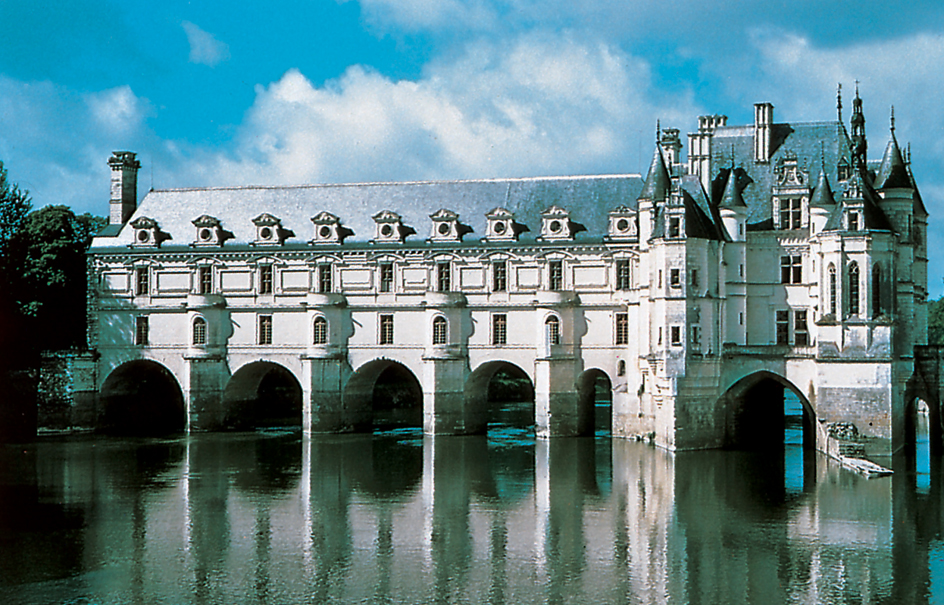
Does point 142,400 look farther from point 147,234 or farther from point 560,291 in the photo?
point 560,291

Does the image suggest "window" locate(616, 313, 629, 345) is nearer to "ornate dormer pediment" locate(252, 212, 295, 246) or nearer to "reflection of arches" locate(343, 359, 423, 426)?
"reflection of arches" locate(343, 359, 423, 426)

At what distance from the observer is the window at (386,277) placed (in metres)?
64.4

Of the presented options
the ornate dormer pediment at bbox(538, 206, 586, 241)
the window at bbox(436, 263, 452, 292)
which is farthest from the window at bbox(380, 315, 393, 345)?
the ornate dormer pediment at bbox(538, 206, 586, 241)

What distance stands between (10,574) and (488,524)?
48.6 ft

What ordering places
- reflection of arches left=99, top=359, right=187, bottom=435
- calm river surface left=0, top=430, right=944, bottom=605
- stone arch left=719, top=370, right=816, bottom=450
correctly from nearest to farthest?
1. calm river surface left=0, top=430, right=944, bottom=605
2. stone arch left=719, top=370, right=816, bottom=450
3. reflection of arches left=99, top=359, right=187, bottom=435

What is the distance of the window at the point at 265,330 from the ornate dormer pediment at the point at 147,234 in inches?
309

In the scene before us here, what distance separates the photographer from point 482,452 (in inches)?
2238

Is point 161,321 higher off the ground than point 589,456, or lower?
higher

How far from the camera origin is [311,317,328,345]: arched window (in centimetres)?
6462

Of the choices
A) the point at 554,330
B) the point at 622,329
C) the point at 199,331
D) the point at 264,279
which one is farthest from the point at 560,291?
the point at 199,331

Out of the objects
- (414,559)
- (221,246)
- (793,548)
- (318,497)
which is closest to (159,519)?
(318,497)

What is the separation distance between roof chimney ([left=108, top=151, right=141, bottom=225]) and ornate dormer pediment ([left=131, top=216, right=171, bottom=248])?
258 centimetres

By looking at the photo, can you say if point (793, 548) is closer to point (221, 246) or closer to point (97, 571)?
point (97, 571)

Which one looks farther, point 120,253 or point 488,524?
point 120,253
